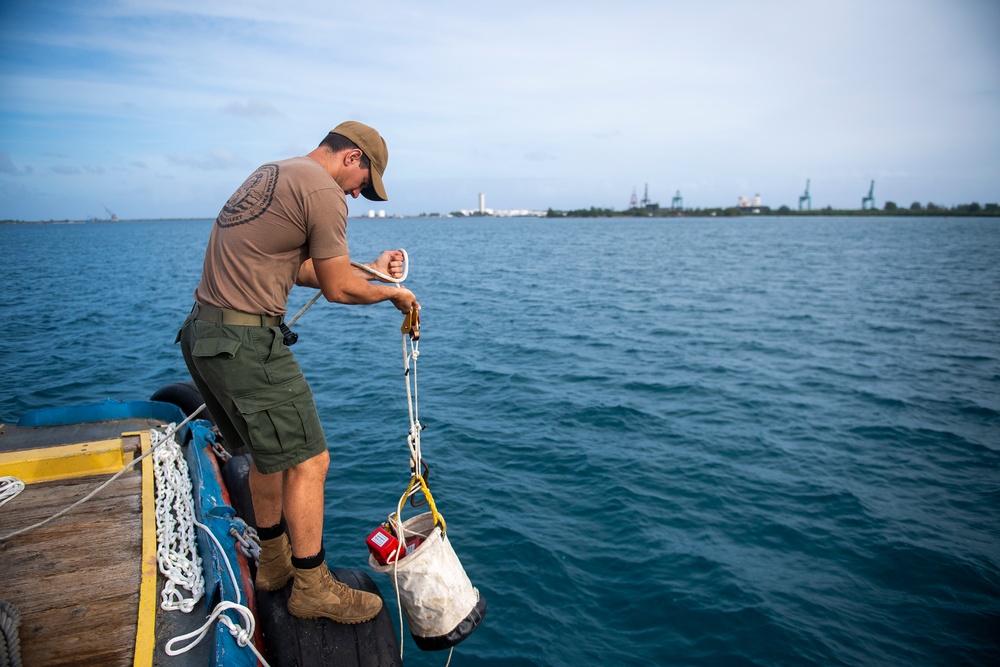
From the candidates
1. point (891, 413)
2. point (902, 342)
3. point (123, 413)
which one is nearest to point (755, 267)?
point (902, 342)

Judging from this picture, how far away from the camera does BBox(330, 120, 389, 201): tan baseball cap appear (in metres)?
3.31

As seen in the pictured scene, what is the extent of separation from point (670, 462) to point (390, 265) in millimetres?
6837

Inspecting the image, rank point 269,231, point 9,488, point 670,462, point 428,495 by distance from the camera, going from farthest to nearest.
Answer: point 670,462 → point 9,488 → point 428,495 → point 269,231

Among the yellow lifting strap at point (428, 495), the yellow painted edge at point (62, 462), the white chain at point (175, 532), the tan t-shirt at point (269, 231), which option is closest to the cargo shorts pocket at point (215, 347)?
the tan t-shirt at point (269, 231)

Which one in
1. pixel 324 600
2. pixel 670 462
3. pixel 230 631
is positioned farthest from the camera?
pixel 670 462

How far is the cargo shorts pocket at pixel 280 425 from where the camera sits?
311 cm

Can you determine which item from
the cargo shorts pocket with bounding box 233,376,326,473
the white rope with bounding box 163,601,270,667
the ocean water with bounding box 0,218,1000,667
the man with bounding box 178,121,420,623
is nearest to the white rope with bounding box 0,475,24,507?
the man with bounding box 178,121,420,623

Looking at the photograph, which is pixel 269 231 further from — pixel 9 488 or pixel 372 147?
pixel 9 488

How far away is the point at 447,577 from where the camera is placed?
3.46 meters

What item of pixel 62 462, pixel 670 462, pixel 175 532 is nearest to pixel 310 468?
pixel 175 532

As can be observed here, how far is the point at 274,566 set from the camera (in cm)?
361

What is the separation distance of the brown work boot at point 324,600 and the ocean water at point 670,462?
96.1 inches

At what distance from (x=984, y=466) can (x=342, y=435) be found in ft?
33.0

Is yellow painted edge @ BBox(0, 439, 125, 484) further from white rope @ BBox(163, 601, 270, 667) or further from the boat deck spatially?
white rope @ BBox(163, 601, 270, 667)
